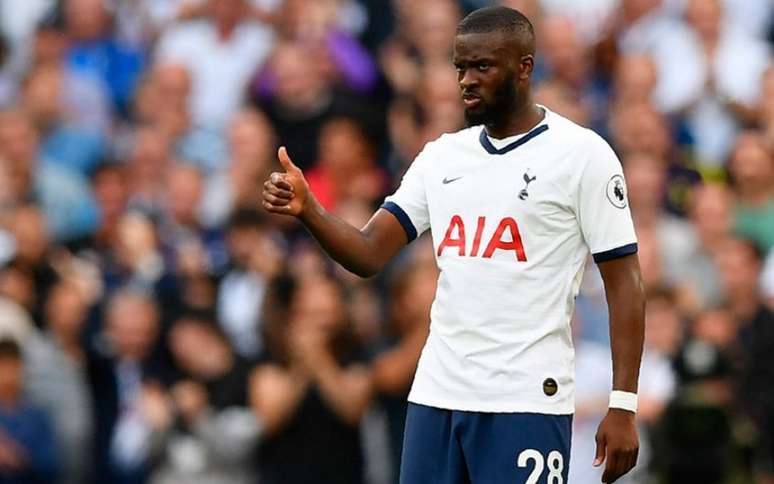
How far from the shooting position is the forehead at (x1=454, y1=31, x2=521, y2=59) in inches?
231

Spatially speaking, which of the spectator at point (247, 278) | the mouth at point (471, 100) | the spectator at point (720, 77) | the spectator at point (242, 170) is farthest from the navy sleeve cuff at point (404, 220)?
the spectator at point (242, 170)

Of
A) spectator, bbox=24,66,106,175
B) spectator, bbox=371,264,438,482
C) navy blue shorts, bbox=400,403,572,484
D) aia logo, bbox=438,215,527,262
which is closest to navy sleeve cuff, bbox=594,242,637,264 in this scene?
aia logo, bbox=438,215,527,262

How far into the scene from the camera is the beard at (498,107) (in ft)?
19.4

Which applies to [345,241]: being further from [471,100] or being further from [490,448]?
[490,448]

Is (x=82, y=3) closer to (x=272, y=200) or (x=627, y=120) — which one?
(x=627, y=120)

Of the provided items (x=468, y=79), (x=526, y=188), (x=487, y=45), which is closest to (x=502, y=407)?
(x=526, y=188)

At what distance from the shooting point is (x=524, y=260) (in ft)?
19.2

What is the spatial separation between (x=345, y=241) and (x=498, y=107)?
716 millimetres

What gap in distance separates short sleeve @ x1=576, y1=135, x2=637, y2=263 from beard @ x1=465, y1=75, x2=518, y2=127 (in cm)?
32

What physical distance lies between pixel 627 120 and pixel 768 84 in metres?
0.89

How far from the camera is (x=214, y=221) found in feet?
38.8

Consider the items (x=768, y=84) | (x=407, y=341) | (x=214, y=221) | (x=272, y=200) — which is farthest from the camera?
(x=214, y=221)

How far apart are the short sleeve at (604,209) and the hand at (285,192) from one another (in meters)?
0.93

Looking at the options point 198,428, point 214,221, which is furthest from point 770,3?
point 198,428
